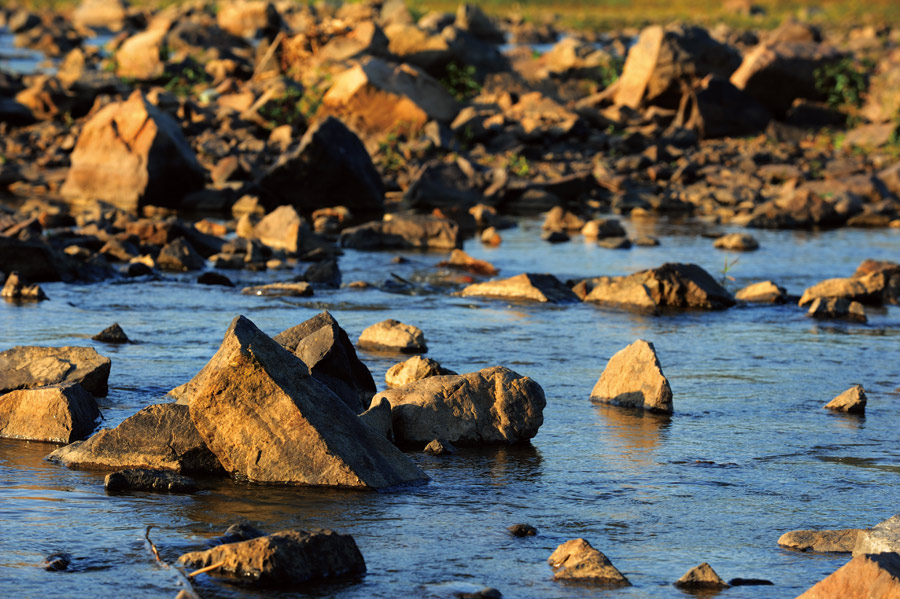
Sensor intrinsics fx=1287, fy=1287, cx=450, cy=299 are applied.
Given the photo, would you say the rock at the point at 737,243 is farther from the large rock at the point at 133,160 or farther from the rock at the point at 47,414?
the rock at the point at 47,414

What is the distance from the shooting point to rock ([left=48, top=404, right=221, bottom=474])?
19.4 feet

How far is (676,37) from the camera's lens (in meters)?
25.2

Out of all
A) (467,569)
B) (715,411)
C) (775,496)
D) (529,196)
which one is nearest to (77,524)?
(467,569)

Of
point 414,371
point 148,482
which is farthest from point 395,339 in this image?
point 148,482

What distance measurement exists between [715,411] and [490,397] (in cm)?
159

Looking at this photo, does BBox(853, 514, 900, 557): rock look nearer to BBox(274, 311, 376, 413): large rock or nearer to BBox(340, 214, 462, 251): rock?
BBox(274, 311, 376, 413): large rock

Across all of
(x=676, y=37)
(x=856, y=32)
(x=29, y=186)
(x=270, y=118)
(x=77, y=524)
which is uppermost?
(x=856, y=32)

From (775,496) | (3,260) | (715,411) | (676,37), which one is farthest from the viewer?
(676,37)

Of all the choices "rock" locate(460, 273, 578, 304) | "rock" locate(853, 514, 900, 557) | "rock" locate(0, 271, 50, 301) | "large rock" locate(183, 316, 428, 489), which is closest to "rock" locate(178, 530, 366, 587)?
"large rock" locate(183, 316, 428, 489)

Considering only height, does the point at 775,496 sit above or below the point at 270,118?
below

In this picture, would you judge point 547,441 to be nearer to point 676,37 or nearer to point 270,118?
point 270,118

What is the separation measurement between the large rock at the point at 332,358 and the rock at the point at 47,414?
111 cm

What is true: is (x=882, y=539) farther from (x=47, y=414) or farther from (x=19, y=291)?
(x=19, y=291)

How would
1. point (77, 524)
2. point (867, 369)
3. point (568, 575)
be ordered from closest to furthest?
point (568, 575)
point (77, 524)
point (867, 369)
